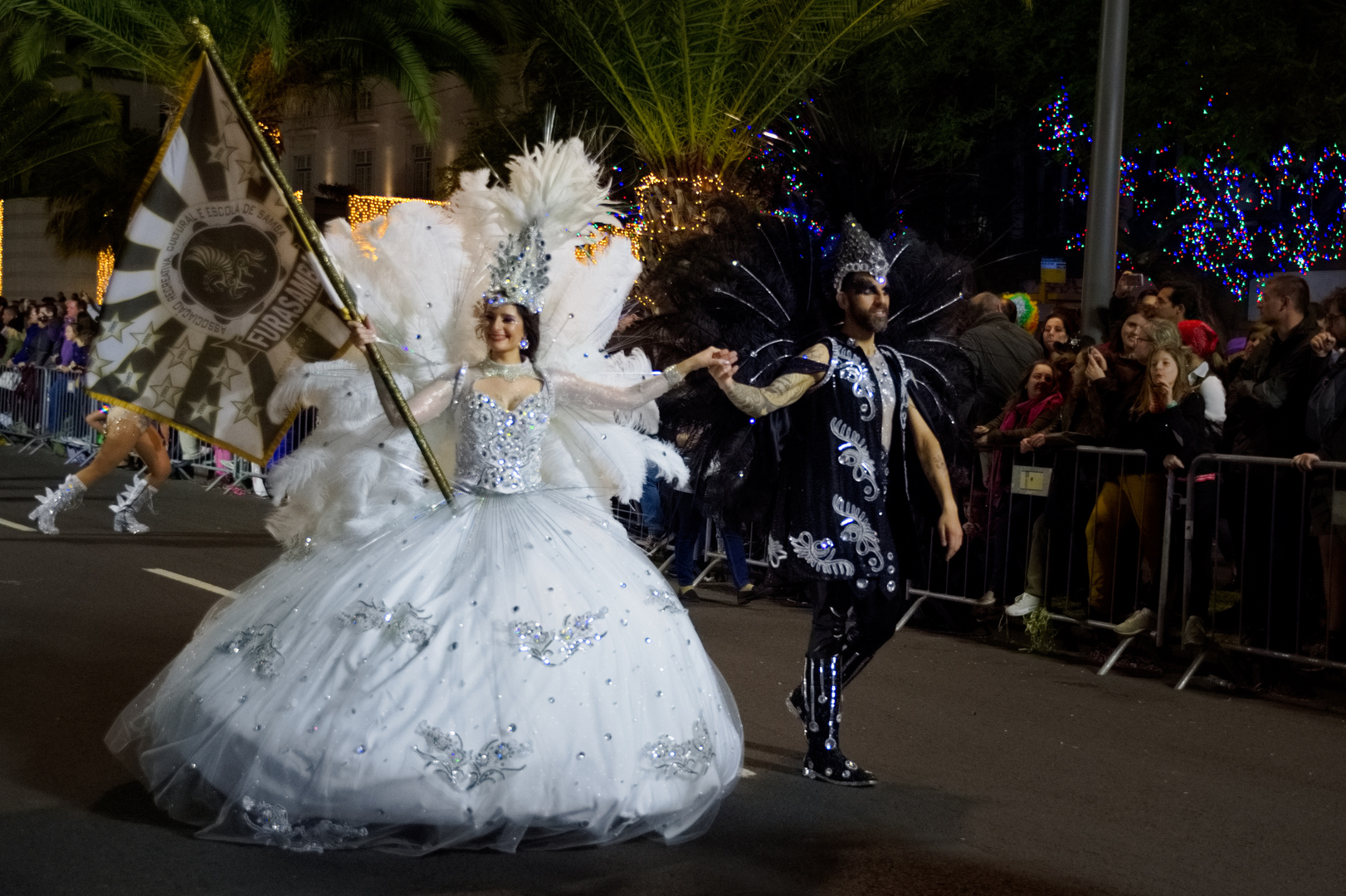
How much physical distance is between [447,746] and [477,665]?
0.28 meters

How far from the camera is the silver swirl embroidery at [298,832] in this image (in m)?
4.56

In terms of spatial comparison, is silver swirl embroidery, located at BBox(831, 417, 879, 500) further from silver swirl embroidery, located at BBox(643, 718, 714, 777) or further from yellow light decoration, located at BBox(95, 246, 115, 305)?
yellow light decoration, located at BBox(95, 246, 115, 305)

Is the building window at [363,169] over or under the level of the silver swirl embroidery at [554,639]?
over

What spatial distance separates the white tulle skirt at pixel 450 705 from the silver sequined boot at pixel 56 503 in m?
7.11

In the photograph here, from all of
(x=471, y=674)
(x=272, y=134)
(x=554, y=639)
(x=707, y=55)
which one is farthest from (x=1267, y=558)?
(x=272, y=134)

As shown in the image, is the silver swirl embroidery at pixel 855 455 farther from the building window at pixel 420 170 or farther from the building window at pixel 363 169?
the building window at pixel 363 169

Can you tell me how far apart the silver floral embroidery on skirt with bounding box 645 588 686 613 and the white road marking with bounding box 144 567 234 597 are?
499cm

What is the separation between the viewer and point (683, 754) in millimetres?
4863

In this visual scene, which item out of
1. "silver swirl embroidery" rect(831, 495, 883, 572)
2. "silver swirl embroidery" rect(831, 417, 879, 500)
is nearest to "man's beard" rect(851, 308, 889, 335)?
"silver swirl embroidery" rect(831, 417, 879, 500)

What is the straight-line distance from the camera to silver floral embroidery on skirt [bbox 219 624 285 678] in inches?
191

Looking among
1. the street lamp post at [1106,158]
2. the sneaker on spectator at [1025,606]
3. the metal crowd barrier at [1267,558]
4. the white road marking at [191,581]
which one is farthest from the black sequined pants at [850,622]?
the street lamp post at [1106,158]

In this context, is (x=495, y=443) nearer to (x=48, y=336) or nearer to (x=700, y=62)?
(x=700, y=62)

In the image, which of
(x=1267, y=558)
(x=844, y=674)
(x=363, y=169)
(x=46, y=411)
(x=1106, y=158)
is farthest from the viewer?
(x=363, y=169)

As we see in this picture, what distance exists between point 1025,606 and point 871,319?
3.74m
